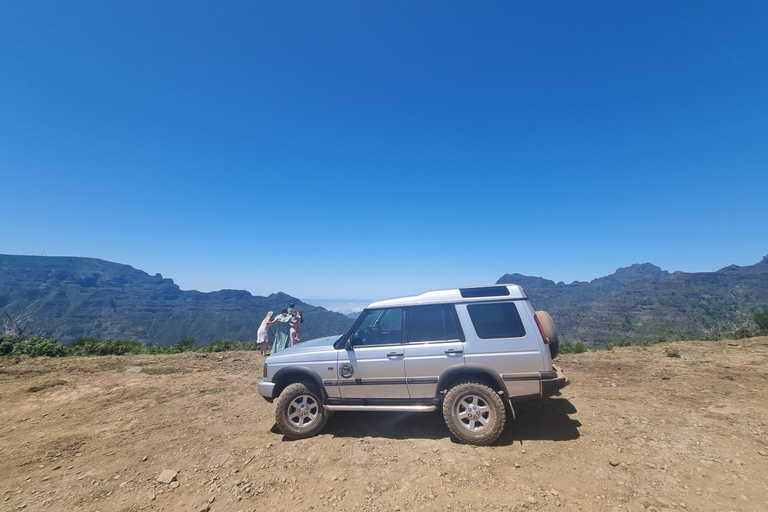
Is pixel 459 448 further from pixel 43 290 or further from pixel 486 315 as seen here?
pixel 43 290

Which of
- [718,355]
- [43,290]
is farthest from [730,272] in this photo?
[43,290]

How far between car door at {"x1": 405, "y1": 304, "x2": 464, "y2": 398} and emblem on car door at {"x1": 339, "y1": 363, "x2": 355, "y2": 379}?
0.89 m

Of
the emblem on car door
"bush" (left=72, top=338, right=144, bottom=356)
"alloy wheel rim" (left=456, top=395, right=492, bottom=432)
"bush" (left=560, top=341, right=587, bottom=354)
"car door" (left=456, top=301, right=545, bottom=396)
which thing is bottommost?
"bush" (left=560, top=341, right=587, bottom=354)

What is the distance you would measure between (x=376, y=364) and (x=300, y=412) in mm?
1536

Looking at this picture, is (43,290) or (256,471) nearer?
(256,471)

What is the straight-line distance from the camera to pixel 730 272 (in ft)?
367

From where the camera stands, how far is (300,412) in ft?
16.0

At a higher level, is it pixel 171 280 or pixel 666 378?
pixel 171 280

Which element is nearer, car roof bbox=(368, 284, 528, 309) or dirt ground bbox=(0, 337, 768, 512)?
dirt ground bbox=(0, 337, 768, 512)

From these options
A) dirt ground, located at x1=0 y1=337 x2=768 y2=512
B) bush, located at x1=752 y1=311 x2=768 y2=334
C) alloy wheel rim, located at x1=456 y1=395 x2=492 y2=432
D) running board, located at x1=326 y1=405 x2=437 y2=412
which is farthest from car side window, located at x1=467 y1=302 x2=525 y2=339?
bush, located at x1=752 y1=311 x2=768 y2=334

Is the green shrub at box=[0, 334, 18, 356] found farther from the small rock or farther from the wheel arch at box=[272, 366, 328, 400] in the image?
the wheel arch at box=[272, 366, 328, 400]

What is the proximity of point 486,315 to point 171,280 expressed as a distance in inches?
8885

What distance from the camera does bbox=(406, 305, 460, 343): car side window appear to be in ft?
15.1

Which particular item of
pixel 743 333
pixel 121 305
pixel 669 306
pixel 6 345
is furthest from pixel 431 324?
pixel 121 305
